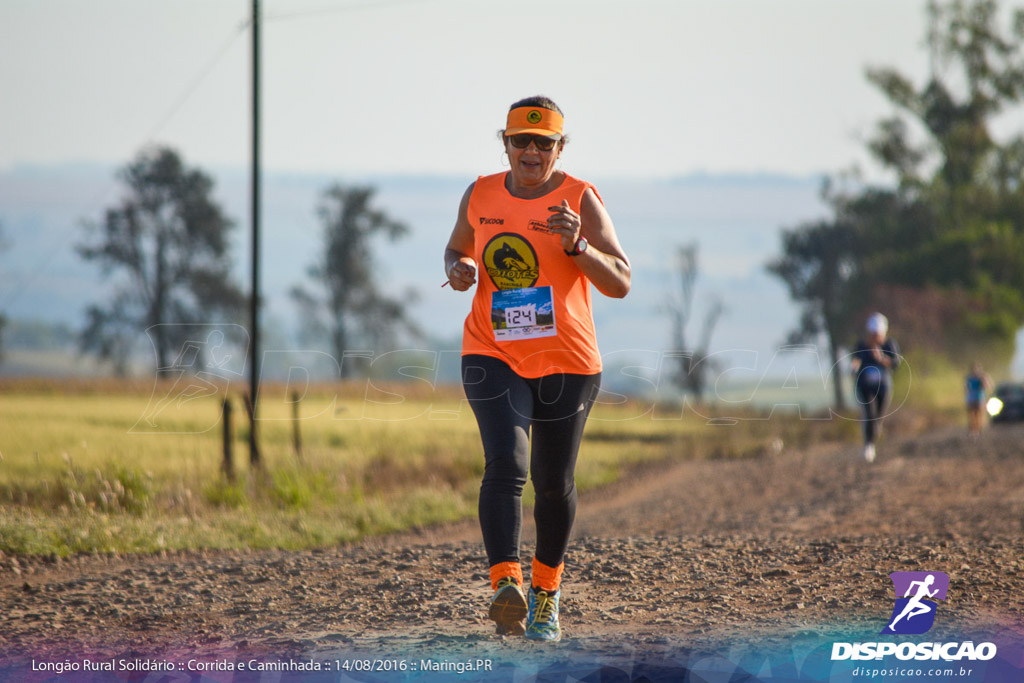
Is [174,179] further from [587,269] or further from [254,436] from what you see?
[587,269]

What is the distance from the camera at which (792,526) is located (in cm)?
1016

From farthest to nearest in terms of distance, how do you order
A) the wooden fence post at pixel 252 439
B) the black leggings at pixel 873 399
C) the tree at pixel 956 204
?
the tree at pixel 956 204 → the black leggings at pixel 873 399 → the wooden fence post at pixel 252 439

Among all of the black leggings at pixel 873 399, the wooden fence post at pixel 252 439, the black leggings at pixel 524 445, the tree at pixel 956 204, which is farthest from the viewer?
the tree at pixel 956 204

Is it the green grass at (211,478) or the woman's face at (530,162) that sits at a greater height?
the woman's face at (530,162)

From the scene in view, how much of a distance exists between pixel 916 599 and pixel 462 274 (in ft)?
8.72

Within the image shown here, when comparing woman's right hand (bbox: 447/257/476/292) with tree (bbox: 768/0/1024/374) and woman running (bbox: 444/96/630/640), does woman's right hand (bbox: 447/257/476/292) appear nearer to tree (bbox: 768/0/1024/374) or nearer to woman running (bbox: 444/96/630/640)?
woman running (bbox: 444/96/630/640)

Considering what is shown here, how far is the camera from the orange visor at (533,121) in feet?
16.1

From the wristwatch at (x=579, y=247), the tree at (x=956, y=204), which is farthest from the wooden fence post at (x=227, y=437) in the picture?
the tree at (x=956, y=204)

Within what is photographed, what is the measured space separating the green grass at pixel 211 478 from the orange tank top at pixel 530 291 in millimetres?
5221

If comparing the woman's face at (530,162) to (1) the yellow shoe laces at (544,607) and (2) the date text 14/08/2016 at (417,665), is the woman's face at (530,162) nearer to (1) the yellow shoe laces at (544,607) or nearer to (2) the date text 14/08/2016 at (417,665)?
(1) the yellow shoe laces at (544,607)

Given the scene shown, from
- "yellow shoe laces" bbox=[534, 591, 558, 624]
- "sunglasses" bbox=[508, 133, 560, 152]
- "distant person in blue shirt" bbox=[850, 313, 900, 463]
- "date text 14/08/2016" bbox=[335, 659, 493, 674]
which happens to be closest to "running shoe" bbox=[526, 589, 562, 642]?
"yellow shoe laces" bbox=[534, 591, 558, 624]

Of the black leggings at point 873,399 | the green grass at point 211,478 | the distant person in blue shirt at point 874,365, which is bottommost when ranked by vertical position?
the green grass at point 211,478

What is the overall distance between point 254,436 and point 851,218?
45.7 m

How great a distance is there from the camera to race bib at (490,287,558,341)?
4887mm
